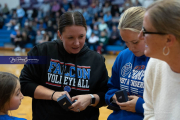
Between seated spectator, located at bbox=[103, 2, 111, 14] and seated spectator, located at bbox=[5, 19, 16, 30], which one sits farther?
seated spectator, located at bbox=[5, 19, 16, 30]

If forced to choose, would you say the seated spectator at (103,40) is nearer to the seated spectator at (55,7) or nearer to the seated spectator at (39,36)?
the seated spectator at (39,36)

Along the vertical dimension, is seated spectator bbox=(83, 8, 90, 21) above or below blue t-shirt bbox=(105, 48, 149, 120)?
above

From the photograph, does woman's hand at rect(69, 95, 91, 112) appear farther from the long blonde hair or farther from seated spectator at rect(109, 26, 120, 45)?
seated spectator at rect(109, 26, 120, 45)

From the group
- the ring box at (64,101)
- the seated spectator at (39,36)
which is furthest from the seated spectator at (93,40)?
the ring box at (64,101)

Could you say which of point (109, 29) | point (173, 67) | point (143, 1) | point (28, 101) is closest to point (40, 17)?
point (109, 29)

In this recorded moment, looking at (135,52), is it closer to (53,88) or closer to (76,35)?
(76,35)

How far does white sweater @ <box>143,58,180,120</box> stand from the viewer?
3.22ft

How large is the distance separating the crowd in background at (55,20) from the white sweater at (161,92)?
875cm

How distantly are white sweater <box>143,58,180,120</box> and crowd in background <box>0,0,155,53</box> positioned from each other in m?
8.75

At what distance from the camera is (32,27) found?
12102 mm

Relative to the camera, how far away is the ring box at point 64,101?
1.39m

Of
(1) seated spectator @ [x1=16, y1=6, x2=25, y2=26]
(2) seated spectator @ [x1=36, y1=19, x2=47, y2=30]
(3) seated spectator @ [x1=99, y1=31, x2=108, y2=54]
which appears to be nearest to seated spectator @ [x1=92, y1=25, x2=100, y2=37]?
(3) seated spectator @ [x1=99, y1=31, x2=108, y2=54]

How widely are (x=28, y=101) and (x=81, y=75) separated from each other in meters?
2.49

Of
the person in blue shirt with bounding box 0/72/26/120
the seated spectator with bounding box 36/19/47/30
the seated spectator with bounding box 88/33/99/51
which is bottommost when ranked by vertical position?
the person in blue shirt with bounding box 0/72/26/120
